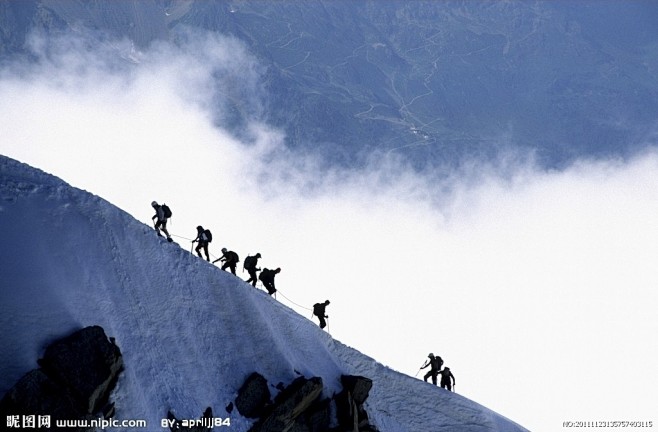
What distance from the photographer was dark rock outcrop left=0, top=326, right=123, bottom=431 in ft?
61.1

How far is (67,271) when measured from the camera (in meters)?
23.4

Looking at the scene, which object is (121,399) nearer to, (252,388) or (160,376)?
(160,376)

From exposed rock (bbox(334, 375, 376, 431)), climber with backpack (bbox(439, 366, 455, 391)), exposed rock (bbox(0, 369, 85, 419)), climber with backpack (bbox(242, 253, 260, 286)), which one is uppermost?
climber with backpack (bbox(242, 253, 260, 286))

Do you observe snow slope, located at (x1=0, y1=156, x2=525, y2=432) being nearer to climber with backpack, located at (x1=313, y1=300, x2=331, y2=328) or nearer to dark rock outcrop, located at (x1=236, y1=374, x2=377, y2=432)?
dark rock outcrop, located at (x1=236, y1=374, x2=377, y2=432)

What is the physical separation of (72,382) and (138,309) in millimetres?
5597

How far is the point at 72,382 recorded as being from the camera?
19781mm

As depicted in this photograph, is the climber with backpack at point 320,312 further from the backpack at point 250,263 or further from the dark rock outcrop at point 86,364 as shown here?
the dark rock outcrop at point 86,364

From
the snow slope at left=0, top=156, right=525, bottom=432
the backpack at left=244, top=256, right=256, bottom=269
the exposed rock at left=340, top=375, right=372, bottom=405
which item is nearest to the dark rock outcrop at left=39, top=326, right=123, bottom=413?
the snow slope at left=0, top=156, right=525, bottom=432

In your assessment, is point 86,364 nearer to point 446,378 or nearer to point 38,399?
point 38,399

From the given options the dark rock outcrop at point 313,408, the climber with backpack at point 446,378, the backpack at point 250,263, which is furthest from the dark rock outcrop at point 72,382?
the climber with backpack at point 446,378

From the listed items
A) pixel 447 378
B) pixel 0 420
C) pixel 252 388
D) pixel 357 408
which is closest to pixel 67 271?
pixel 0 420

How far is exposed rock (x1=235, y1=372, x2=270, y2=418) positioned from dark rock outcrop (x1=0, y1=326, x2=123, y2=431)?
613 cm

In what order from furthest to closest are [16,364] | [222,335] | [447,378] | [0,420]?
[447,378]
[222,335]
[16,364]
[0,420]

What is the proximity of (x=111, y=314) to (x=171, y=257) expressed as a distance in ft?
16.2
